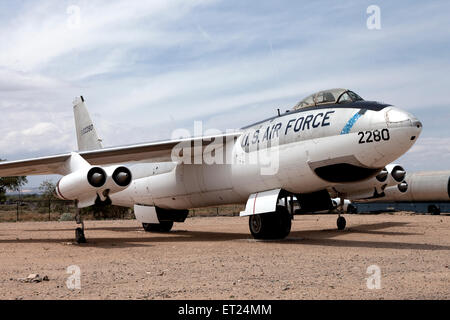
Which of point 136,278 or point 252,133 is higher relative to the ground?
point 252,133

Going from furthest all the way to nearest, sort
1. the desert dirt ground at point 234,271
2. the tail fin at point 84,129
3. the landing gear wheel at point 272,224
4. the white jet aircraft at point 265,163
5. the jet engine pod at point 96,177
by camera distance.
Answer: the tail fin at point 84,129 < the landing gear wheel at point 272,224 < the jet engine pod at point 96,177 < the white jet aircraft at point 265,163 < the desert dirt ground at point 234,271

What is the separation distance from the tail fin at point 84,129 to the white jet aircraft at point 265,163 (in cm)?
368

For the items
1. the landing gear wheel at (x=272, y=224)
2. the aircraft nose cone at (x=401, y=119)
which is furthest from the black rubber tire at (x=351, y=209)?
the aircraft nose cone at (x=401, y=119)

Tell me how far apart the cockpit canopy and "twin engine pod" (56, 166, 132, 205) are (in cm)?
556

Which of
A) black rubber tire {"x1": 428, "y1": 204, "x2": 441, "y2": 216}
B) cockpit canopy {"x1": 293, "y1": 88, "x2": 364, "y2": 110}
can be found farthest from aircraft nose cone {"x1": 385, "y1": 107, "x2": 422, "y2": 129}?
black rubber tire {"x1": 428, "y1": 204, "x2": 441, "y2": 216}

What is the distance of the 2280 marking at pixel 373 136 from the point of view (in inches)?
451

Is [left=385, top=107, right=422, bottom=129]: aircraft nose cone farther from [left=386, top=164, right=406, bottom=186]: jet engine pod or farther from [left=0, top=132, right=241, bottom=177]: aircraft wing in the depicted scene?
[left=386, top=164, right=406, bottom=186]: jet engine pod

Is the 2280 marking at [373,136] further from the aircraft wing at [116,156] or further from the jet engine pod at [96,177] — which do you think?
the jet engine pod at [96,177]

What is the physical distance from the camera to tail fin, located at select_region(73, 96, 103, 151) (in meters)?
21.9
